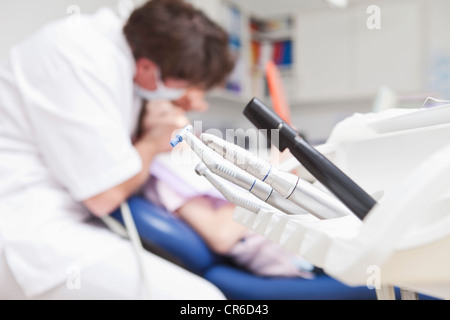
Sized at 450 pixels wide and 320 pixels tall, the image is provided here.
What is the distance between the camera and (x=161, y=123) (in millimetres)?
1066

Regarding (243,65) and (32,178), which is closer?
(32,178)

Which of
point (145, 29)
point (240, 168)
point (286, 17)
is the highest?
point (286, 17)

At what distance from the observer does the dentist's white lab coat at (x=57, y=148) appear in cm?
78

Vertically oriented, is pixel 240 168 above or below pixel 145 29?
below

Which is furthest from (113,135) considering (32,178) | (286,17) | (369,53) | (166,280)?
(286,17)

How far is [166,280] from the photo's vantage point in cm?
80

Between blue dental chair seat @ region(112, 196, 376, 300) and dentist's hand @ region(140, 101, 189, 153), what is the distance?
16cm

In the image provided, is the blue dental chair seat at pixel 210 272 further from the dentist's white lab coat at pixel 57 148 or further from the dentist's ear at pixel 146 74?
the dentist's ear at pixel 146 74

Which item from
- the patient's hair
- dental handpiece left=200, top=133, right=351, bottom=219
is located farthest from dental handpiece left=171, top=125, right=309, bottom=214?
the patient's hair

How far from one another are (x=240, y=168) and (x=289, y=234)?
0.20ft

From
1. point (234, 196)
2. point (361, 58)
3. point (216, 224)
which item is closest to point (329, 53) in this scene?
point (361, 58)
